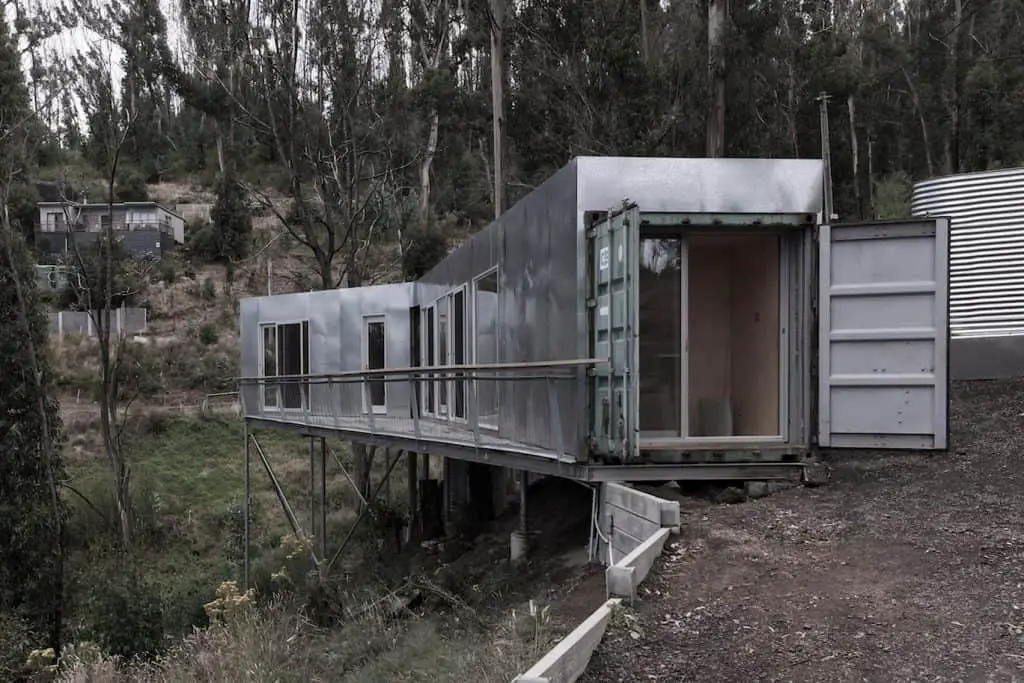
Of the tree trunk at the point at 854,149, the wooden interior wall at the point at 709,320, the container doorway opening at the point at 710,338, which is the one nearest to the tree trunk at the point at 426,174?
the tree trunk at the point at 854,149

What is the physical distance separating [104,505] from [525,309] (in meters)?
21.6

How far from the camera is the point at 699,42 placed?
72.7 ft

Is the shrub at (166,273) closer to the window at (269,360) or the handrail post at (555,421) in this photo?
the window at (269,360)

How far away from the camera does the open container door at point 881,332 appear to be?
760 centimetres

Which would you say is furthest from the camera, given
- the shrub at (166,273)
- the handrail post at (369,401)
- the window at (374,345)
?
the shrub at (166,273)

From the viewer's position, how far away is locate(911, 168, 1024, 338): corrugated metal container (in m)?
14.0

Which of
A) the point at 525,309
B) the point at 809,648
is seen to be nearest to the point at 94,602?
the point at 525,309

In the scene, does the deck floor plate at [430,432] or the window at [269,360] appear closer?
the deck floor plate at [430,432]

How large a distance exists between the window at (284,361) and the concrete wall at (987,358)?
391 inches

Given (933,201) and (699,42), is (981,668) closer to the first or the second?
(933,201)

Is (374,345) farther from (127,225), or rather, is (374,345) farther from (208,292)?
(127,225)

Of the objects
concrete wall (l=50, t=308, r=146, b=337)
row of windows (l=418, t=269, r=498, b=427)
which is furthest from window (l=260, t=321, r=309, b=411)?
concrete wall (l=50, t=308, r=146, b=337)

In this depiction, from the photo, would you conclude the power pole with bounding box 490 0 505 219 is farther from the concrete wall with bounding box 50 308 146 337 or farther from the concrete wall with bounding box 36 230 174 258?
the concrete wall with bounding box 36 230 174 258

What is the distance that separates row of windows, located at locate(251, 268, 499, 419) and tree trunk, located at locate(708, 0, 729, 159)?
942 cm
